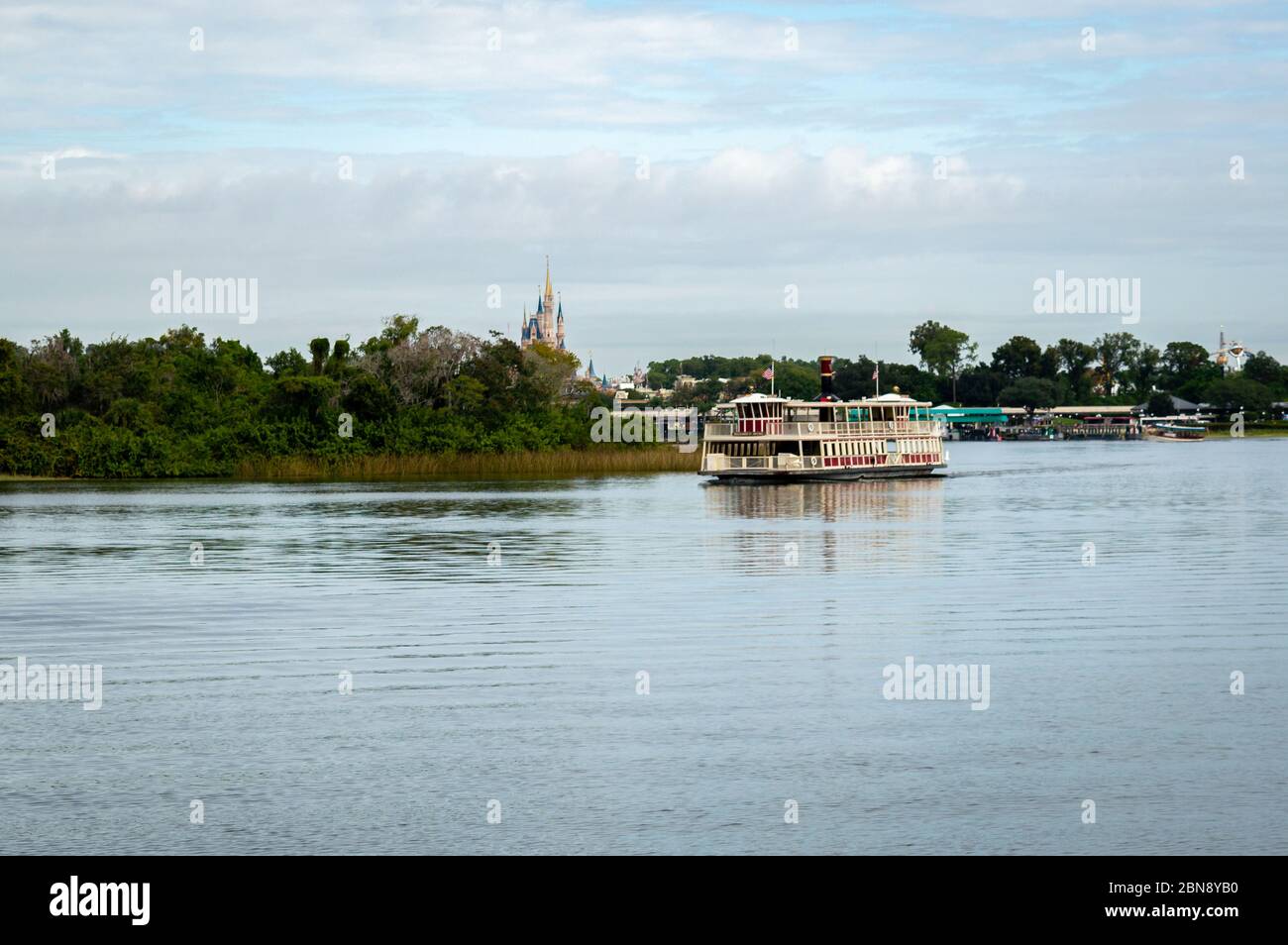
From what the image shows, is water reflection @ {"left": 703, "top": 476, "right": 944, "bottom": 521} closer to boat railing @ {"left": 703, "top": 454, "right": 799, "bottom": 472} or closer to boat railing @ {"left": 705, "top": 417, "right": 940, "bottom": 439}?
boat railing @ {"left": 703, "top": 454, "right": 799, "bottom": 472}

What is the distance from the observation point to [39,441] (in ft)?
352

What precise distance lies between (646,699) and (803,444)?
8295cm

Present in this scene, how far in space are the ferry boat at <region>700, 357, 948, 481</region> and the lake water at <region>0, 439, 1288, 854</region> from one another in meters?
49.7

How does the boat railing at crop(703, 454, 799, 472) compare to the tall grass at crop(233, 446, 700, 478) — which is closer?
the boat railing at crop(703, 454, 799, 472)

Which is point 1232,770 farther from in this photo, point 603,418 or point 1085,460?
point 1085,460

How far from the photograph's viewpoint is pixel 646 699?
2244 centimetres

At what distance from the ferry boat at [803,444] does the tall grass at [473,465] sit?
11.2m

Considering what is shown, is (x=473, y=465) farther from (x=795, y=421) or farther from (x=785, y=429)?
(x=795, y=421)

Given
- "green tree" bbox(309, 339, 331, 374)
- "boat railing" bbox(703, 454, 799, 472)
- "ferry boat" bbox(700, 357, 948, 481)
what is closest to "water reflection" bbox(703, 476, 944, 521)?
"ferry boat" bbox(700, 357, 948, 481)

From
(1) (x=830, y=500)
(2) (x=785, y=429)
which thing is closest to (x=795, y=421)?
(2) (x=785, y=429)

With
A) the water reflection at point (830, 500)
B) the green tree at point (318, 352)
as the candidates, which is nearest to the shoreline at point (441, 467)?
the green tree at point (318, 352)

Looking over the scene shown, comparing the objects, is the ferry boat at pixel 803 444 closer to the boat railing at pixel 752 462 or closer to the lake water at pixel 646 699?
A: the boat railing at pixel 752 462

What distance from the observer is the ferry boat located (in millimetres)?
101125

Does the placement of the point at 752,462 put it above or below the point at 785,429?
below
